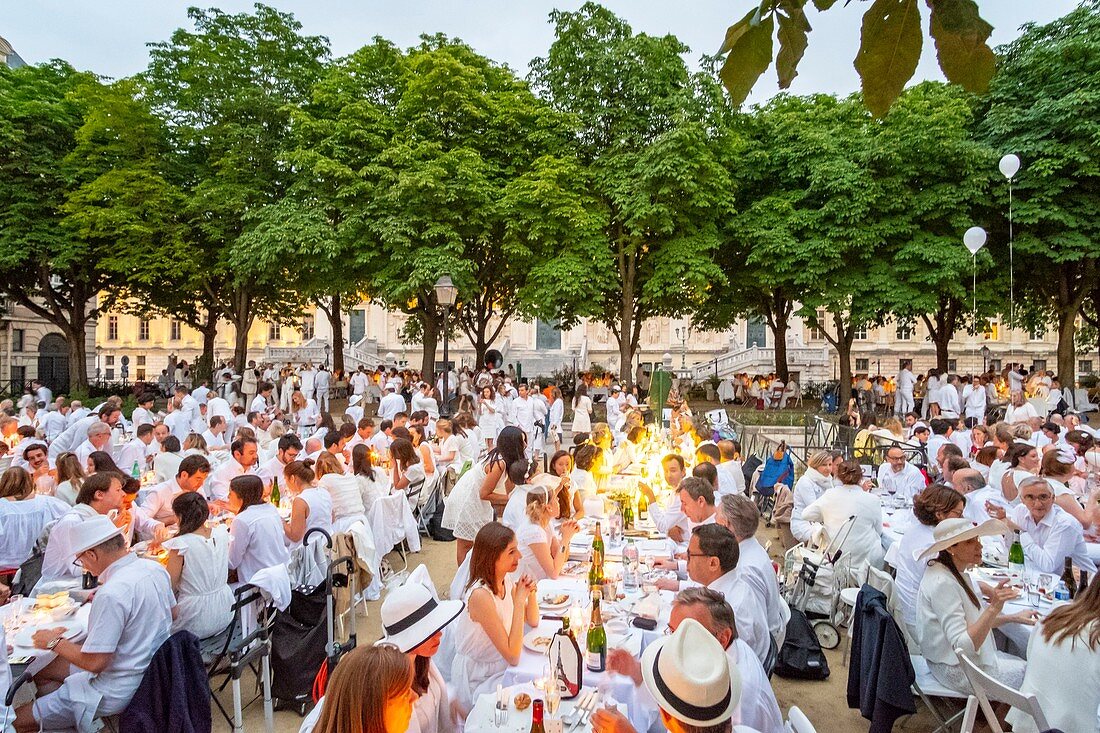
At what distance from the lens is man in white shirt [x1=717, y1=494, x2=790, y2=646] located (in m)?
4.63

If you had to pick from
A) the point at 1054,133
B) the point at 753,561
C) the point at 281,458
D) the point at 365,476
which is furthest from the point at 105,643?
the point at 1054,133

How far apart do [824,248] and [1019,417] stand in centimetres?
956

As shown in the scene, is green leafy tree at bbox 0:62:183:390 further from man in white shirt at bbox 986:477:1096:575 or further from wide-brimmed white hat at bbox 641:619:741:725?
man in white shirt at bbox 986:477:1096:575

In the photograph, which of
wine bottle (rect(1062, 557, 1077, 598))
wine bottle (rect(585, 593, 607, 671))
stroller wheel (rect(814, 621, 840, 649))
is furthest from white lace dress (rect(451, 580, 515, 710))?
wine bottle (rect(1062, 557, 1077, 598))

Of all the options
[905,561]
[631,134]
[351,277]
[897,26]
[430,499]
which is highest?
[631,134]

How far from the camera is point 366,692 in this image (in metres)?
2.50

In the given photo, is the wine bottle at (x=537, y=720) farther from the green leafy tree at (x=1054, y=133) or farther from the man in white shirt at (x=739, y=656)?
the green leafy tree at (x=1054, y=133)

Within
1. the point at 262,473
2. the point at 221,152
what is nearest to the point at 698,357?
the point at 221,152

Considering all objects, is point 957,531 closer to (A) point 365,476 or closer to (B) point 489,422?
(A) point 365,476

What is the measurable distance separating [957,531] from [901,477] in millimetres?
5289

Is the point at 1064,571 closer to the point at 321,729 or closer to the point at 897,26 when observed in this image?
the point at 897,26

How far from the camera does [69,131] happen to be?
974 inches

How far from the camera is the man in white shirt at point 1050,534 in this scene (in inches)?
228

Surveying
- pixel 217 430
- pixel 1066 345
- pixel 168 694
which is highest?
A: pixel 1066 345
